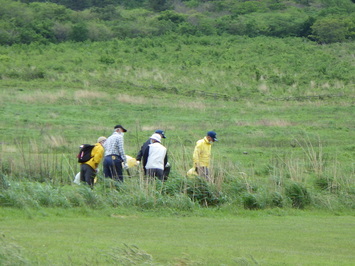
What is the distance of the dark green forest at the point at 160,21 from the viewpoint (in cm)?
6106

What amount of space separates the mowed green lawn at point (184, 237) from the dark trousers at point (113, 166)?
1.74 m

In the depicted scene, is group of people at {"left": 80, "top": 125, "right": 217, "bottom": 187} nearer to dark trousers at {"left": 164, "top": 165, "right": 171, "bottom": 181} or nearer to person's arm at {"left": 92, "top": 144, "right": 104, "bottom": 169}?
person's arm at {"left": 92, "top": 144, "right": 104, "bottom": 169}

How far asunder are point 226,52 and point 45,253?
49.2m

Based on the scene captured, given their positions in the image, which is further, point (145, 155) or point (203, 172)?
point (203, 172)

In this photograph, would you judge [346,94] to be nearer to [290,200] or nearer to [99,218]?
[290,200]

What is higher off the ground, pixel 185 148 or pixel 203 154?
pixel 203 154

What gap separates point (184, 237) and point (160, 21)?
188 ft

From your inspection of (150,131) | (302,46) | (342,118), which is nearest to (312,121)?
(342,118)

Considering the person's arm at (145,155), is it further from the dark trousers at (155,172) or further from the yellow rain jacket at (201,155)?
the yellow rain jacket at (201,155)

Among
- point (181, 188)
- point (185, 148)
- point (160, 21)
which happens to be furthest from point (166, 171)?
point (160, 21)

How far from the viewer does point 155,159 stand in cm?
1555

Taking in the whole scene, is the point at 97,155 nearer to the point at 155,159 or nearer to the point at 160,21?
the point at 155,159

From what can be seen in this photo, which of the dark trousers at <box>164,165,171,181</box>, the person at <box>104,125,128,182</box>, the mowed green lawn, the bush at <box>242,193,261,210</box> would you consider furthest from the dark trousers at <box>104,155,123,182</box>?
the bush at <box>242,193,261,210</box>

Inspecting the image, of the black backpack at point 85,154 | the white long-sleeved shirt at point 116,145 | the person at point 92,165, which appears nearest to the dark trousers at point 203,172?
the white long-sleeved shirt at point 116,145
